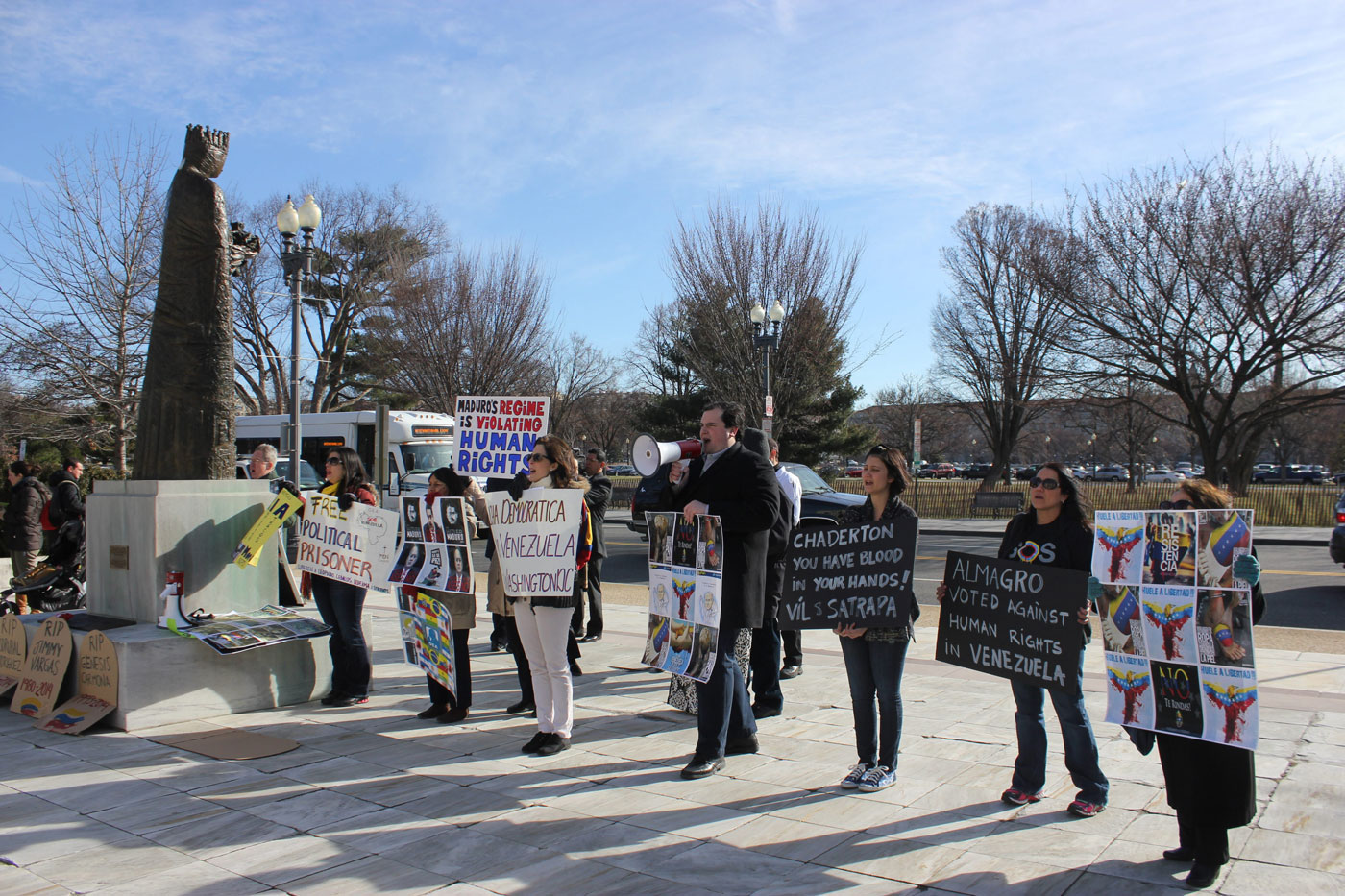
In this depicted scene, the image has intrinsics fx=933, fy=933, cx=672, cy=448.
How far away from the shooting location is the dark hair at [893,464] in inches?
192

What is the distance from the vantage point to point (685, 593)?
530cm

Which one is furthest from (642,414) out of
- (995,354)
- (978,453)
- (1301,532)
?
(978,453)

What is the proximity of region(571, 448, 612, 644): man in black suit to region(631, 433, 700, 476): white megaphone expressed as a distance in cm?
258

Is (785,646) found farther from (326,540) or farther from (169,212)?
(169,212)

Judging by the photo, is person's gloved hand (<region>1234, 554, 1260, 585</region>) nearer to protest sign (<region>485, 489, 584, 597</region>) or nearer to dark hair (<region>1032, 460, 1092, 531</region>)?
dark hair (<region>1032, 460, 1092, 531</region>)

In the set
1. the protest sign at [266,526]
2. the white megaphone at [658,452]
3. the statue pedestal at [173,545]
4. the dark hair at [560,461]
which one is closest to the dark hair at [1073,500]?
the white megaphone at [658,452]

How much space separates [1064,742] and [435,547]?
13.1ft

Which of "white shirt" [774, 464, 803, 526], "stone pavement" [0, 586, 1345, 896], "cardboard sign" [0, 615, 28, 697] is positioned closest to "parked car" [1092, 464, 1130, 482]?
"white shirt" [774, 464, 803, 526]

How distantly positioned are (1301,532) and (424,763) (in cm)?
2410

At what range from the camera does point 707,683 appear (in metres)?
5.14

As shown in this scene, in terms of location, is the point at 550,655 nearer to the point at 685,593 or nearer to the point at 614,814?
the point at 685,593

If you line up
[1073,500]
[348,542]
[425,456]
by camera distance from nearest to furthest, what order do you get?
[1073,500], [348,542], [425,456]

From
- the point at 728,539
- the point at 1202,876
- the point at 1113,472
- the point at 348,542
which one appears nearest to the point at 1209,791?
the point at 1202,876

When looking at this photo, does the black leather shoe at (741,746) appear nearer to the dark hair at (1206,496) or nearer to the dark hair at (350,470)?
the dark hair at (1206,496)
